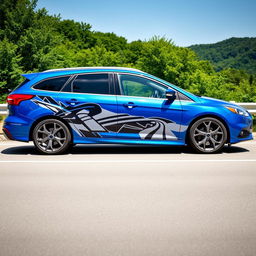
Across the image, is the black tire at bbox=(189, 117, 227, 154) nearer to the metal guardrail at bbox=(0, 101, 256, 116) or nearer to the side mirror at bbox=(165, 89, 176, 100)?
the side mirror at bbox=(165, 89, 176, 100)

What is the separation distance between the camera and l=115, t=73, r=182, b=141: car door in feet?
25.8

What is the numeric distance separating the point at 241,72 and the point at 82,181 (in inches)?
4727

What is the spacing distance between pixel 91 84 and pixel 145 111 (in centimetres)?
124

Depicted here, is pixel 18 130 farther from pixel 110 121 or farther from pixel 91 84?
pixel 110 121

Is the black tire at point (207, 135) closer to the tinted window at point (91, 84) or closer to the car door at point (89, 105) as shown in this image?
the car door at point (89, 105)

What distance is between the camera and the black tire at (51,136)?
7965mm

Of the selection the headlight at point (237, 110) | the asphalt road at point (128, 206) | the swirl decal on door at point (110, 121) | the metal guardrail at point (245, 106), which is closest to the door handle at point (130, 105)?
the swirl decal on door at point (110, 121)

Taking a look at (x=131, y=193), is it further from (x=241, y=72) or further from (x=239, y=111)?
(x=241, y=72)

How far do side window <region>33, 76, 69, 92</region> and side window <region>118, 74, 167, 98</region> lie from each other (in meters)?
1.18

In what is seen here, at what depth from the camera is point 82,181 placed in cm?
567

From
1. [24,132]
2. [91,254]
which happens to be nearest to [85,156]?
[24,132]

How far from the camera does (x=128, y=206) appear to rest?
4.41m

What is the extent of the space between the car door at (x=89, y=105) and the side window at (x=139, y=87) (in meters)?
0.27

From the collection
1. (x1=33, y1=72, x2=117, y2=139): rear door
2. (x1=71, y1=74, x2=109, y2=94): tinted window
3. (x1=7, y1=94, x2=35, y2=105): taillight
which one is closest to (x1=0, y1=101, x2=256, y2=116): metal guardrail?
(x1=7, y1=94, x2=35, y2=105): taillight
